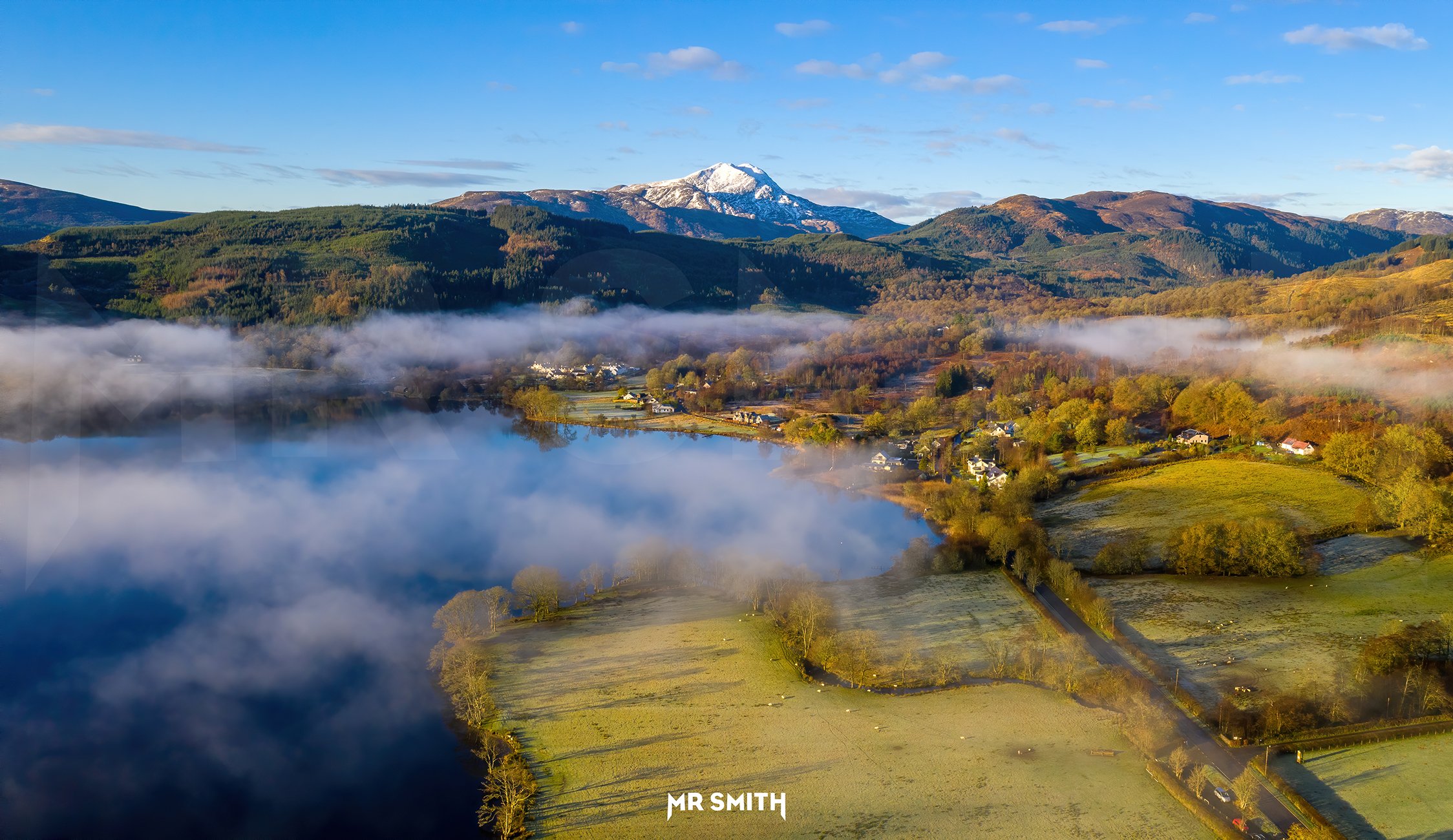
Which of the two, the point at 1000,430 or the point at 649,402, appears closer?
the point at 1000,430

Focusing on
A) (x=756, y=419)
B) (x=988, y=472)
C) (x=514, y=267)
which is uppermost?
(x=514, y=267)

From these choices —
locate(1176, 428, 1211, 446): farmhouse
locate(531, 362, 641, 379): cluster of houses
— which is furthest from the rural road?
locate(531, 362, 641, 379): cluster of houses

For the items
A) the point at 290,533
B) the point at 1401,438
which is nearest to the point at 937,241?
the point at 1401,438

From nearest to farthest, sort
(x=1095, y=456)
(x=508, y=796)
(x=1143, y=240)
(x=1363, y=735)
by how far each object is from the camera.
A: 1. (x=508, y=796)
2. (x=1363, y=735)
3. (x=1095, y=456)
4. (x=1143, y=240)

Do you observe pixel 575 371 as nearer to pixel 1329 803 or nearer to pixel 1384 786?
pixel 1329 803

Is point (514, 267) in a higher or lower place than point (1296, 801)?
higher

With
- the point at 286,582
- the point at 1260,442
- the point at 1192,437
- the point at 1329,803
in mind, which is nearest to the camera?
the point at 1329,803

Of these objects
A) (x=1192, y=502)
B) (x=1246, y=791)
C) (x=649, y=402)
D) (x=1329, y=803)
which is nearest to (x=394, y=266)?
(x=649, y=402)

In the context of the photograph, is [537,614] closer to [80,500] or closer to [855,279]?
[80,500]

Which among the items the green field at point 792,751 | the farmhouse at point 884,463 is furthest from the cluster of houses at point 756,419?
the green field at point 792,751
